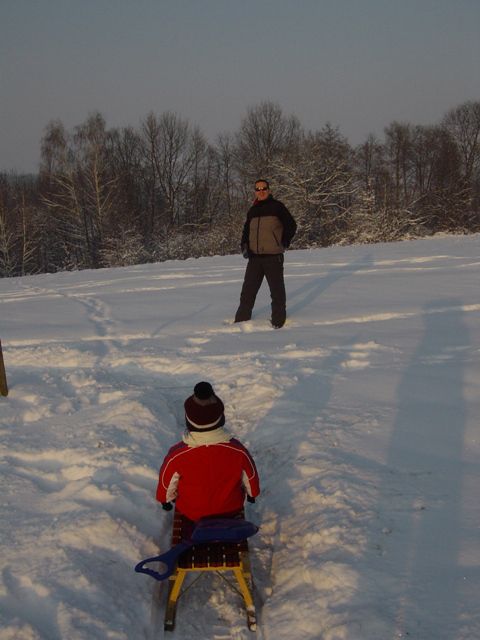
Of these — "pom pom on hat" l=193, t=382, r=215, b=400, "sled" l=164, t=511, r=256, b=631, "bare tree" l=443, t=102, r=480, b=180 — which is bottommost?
"sled" l=164, t=511, r=256, b=631

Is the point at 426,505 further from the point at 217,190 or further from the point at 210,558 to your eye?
the point at 217,190

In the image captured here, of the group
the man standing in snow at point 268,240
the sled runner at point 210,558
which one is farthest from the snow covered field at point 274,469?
the man standing in snow at point 268,240

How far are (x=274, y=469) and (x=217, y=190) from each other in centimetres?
4350

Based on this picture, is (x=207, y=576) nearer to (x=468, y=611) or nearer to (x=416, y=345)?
(x=468, y=611)

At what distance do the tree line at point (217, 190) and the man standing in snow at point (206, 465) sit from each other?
2485 centimetres

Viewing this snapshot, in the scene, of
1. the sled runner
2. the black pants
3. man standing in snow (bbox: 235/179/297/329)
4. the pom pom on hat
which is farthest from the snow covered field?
the pom pom on hat

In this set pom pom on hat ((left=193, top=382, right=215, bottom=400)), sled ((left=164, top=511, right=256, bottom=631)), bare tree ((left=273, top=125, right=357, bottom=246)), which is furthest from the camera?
bare tree ((left=273, top=125, right=357, bottom=246))

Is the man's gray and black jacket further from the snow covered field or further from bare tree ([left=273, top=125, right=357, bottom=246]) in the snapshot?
bare tree ([left=273, top=125, right=357, bottom=246])

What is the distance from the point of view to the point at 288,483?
380 cm

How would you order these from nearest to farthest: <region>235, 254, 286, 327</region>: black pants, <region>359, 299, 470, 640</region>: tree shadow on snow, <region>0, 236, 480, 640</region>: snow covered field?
<region>359, 299, 470, 640</region>: tree shadow on snow < <region>0, 236, 480, 640</region>: snow covered field < <region>235, 254, 286, 327</region>: black pants

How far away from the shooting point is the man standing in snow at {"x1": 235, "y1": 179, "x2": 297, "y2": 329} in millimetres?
7363

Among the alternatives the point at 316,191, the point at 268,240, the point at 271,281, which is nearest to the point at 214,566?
the point at 271,281

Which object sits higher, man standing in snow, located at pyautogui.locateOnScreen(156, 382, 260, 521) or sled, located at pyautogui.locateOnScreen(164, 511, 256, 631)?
man standing in snow, located at pyautogui.locateOnScreen(156, 382, 260, 521)

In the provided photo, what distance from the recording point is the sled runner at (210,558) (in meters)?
2.75
